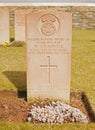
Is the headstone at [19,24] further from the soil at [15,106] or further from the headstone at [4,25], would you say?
the soil at [15,106]

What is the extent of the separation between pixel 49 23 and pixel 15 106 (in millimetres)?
1399

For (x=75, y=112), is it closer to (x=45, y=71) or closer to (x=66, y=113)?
(x=66, y=113)

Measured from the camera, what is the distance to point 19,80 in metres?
7.53

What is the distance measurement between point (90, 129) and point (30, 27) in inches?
73.2

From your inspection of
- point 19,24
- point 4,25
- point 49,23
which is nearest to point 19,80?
point 49,23

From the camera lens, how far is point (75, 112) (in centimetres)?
541

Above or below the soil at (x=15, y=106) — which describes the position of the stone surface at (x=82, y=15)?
above

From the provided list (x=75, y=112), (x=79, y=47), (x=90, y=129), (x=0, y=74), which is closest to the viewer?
(x=90, y=129)

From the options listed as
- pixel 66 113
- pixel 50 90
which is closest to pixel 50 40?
pixel 50 90

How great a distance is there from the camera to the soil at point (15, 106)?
5.57 metres

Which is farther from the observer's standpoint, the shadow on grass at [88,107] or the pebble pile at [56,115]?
the shadow on grass at [88,107]

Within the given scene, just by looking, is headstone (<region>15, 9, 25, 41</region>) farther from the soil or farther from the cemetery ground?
the soil

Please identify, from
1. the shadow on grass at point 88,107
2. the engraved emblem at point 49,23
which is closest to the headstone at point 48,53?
the engraved emblem at point 49,23

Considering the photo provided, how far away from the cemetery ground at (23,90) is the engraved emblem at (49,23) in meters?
1.15
